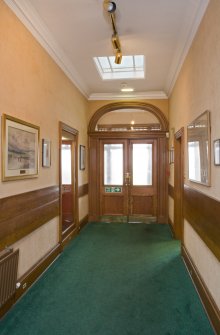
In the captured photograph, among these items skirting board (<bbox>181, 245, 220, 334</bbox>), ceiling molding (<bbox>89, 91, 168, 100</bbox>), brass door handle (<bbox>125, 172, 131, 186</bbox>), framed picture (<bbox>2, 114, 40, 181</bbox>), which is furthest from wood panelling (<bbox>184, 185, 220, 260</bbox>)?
ceiling molding (<bbox>89, 91, 168, 100</bbox>)

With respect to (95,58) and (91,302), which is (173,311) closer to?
(91,302)

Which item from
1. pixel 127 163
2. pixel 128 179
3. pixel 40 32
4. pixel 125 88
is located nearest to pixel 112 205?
pixel 128 179

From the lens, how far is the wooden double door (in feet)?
19.5

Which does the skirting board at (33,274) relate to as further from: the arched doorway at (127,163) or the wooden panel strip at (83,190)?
the arched doorway at (127,163)

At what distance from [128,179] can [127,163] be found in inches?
15.7

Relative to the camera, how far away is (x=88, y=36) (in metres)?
3.22

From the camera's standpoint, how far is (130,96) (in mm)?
5801

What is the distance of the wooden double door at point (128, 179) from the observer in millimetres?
5930

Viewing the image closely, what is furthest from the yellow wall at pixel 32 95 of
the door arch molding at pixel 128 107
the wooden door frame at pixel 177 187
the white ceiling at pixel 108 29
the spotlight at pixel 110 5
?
the wooden door frame at pixel 177 187

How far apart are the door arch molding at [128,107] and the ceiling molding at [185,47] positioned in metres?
0.77

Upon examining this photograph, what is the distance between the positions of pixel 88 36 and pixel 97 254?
126 inches

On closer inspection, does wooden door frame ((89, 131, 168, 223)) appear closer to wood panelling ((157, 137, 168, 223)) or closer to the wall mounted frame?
wood panelling ((157, 137, 168, 223))

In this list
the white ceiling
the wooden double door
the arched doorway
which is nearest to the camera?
the white ceiling

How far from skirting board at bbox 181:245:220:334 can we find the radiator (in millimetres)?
1865
